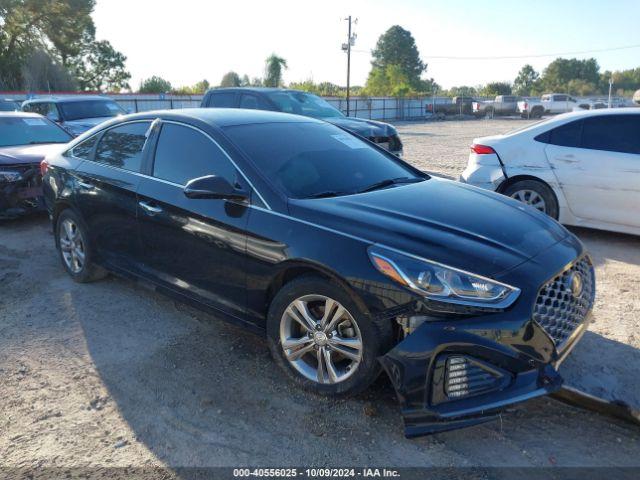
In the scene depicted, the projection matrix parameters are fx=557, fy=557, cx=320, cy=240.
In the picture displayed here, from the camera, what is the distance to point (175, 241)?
3902 mm

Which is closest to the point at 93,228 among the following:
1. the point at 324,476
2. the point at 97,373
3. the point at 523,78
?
the point at 97,373

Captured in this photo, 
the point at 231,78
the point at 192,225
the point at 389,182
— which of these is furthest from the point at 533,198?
the point at 231,78

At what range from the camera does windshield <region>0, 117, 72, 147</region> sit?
26.5ft

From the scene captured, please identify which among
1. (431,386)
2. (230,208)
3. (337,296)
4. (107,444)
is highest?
(230,208)

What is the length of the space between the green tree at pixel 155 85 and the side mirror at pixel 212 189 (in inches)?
1710

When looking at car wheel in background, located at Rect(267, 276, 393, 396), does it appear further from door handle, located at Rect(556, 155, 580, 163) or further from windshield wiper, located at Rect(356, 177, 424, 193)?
door handle, located at Rect(556, 155, 580, 163)

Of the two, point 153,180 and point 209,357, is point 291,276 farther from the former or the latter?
point 153,180

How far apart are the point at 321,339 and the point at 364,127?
7560 mm

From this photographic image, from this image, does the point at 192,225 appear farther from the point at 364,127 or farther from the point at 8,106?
the point at 8,106

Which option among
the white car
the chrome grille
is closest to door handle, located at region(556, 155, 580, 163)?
the white car

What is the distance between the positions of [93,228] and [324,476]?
315 cm

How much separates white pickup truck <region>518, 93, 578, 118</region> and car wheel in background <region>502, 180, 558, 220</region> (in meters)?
39.0

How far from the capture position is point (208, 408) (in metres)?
3.16

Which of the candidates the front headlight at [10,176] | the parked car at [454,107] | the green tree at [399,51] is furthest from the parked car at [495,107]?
the green tree at [399,51]
